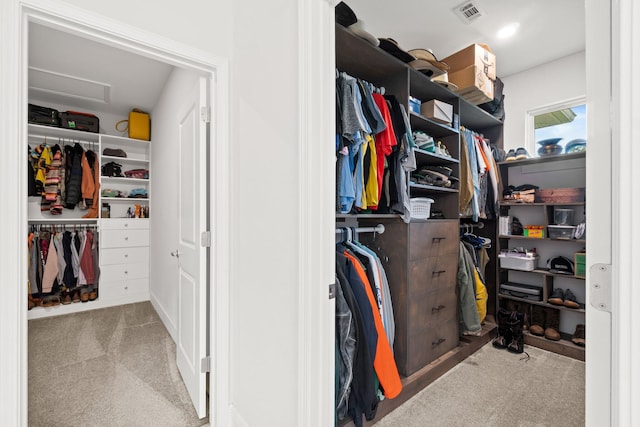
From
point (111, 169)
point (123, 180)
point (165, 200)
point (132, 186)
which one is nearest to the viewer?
point (165, 200)

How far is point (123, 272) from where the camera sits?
3.90 meters

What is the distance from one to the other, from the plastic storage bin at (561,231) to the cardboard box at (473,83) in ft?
4.25

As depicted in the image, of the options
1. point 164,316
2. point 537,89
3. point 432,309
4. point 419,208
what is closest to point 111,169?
point 164,316

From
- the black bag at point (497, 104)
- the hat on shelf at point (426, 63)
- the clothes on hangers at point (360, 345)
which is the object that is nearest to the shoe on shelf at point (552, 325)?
the clothes on hangers at point (360, 345)

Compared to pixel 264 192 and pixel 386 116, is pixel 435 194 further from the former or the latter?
pixel 264 192

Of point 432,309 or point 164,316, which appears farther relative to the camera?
point 164,316

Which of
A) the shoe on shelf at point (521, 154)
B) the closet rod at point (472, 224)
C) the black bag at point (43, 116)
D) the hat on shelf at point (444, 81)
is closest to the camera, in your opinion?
the hat on shelf at point (444, 81)

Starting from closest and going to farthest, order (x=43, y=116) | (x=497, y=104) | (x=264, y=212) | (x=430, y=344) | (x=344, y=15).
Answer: (x=264, y=212)
(x=344, y=15)
(x=430, y=344)
(x=497, y=104)
(x=43, y=116)

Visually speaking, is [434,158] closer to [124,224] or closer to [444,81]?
[444,81]

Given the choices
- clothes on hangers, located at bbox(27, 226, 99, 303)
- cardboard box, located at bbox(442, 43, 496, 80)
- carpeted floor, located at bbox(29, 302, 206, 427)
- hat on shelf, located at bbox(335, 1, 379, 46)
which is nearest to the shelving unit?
clothes on hangers, located at bbox(27, 226, 99, 303)

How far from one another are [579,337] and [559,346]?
183mm

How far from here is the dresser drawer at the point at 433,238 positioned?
2033 millimetres

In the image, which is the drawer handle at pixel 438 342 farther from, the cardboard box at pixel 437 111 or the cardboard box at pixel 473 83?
the cardboard box at pixel 473 83
